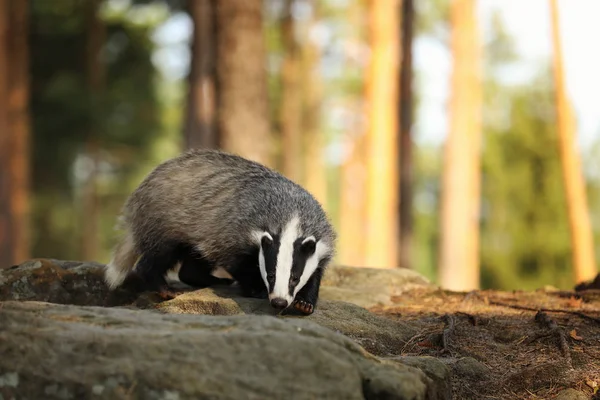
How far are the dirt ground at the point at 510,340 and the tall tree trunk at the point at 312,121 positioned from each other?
2361 centimetres

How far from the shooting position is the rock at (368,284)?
691cm

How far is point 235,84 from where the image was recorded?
10570mm

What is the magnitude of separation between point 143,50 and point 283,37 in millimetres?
4888

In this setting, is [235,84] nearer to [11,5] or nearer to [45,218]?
[11,5]

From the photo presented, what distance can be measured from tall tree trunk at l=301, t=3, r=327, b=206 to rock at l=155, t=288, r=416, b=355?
24.6 m

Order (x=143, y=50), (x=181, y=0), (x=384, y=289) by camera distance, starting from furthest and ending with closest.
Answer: (x=143, y=50) → (x=181, y=0) → (x=384, y=289)

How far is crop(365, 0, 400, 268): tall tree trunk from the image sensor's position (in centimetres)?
1689

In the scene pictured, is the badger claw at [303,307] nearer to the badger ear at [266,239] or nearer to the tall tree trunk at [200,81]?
the badger ear at [266,239]

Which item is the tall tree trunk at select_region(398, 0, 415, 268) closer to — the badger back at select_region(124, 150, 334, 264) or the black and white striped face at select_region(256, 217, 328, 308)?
the badger back at select_region(124, 150, 334, 264)

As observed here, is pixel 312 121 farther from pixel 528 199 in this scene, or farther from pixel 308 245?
pixel 308 245

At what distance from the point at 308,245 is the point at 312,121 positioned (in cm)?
2642

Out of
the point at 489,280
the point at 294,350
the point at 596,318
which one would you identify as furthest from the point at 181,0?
the point at 294,350

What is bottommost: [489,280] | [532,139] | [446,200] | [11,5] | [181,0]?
[489,280]

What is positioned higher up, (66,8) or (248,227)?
(66,8)
